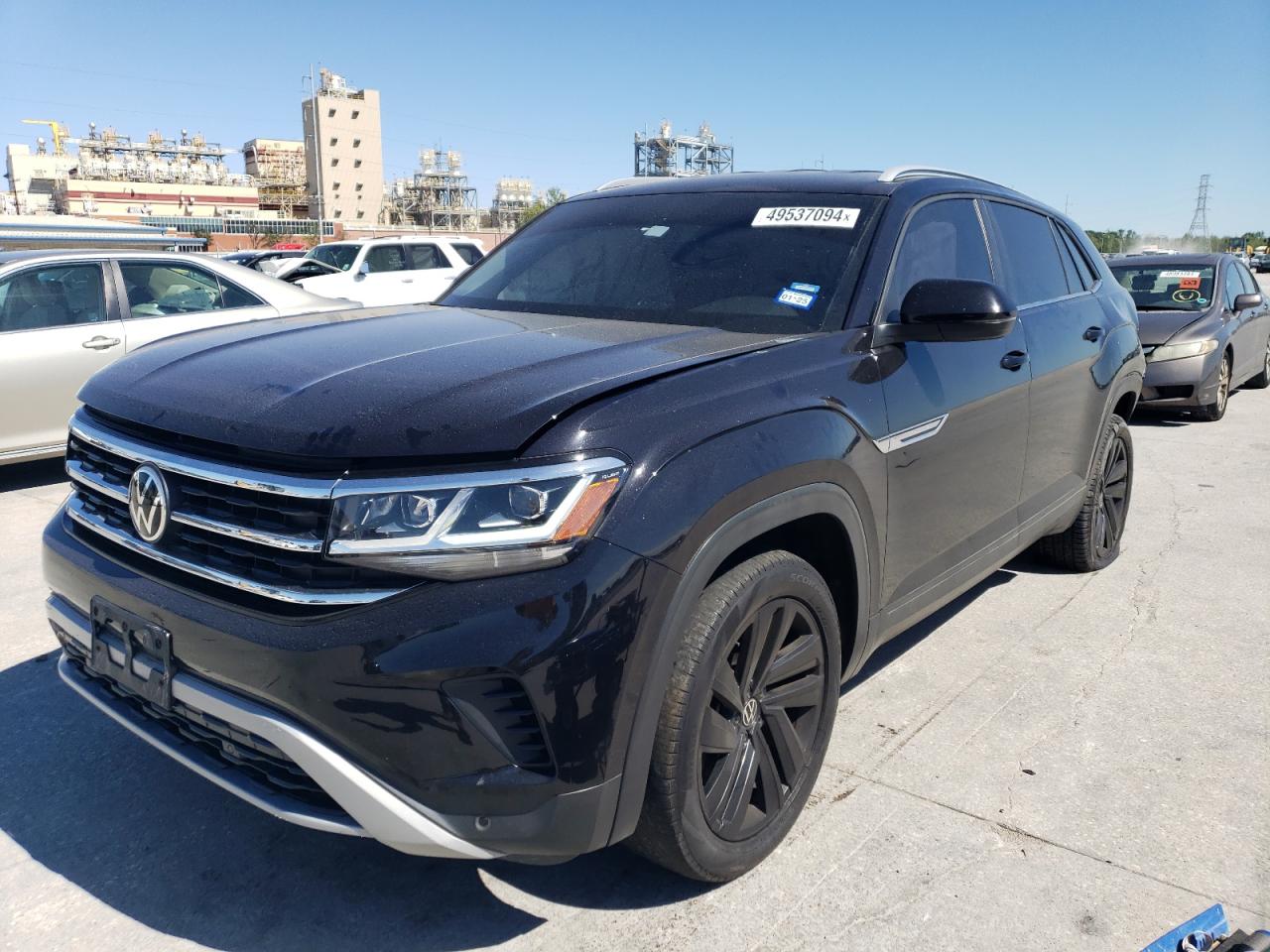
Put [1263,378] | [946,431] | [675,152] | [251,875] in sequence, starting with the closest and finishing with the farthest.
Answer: [251,875]
[946,431]
[1263,378]
[675,152]

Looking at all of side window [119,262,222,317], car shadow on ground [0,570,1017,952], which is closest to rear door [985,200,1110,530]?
car shadow on ground [0,570,1017,952]

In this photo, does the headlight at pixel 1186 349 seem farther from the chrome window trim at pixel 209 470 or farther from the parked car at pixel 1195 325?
the chrome window trim at pixel 209 470

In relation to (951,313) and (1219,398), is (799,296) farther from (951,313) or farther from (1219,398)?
(1219,398)

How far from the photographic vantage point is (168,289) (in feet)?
24.2

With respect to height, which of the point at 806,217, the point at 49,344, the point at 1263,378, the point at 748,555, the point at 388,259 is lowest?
the point at 1263,378

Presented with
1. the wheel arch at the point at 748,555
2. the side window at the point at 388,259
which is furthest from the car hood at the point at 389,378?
the side window at the point at 388,259

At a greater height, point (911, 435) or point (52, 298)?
point (52, 298)

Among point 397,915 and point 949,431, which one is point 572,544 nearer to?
point 397,915

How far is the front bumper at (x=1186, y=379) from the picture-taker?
9.74 metres

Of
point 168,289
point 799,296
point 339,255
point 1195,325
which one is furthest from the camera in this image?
point 339,255

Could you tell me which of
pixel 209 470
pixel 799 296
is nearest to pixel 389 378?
pixel 209 470

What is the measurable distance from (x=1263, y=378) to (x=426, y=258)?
12482 mm

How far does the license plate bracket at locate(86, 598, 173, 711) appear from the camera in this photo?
7.54ft

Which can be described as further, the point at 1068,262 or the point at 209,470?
the point at 1068,262
